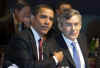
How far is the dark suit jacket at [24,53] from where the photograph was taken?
2113mm

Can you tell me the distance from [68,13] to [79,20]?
0.52 ft

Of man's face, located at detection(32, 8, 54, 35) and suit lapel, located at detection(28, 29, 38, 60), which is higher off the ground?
man's face, located at detection(32, 8, 54, 35)

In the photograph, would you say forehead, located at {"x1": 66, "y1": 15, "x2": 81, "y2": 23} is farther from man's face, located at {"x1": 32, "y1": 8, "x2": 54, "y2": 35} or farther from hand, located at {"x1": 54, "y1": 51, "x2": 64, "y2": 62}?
hand, located at {"x1": 54, "y1": 51, "x2": 64, "y2": 62}

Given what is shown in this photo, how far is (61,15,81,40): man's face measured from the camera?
225 centimetres

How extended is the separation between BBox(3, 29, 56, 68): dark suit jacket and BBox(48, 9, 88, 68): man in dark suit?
18 centimetres

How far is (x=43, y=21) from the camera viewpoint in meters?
2.16

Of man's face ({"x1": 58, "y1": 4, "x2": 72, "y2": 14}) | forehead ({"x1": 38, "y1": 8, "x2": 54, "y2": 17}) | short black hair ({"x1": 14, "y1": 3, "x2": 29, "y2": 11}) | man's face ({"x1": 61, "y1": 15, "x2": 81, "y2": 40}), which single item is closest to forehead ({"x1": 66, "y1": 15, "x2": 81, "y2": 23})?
man's face ({"x1": 61, "y1": 15, "x2": 81, "y2": 40})

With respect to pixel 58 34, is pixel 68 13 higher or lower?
higher

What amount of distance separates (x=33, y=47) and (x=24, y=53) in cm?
12

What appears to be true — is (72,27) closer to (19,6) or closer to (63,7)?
(63,7)

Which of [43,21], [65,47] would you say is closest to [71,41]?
[65,47]

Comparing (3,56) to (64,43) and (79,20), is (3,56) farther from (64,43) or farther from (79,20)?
(79,20)

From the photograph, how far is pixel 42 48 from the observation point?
2197mm

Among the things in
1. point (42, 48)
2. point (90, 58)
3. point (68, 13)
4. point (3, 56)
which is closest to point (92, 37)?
point (90, 58)
